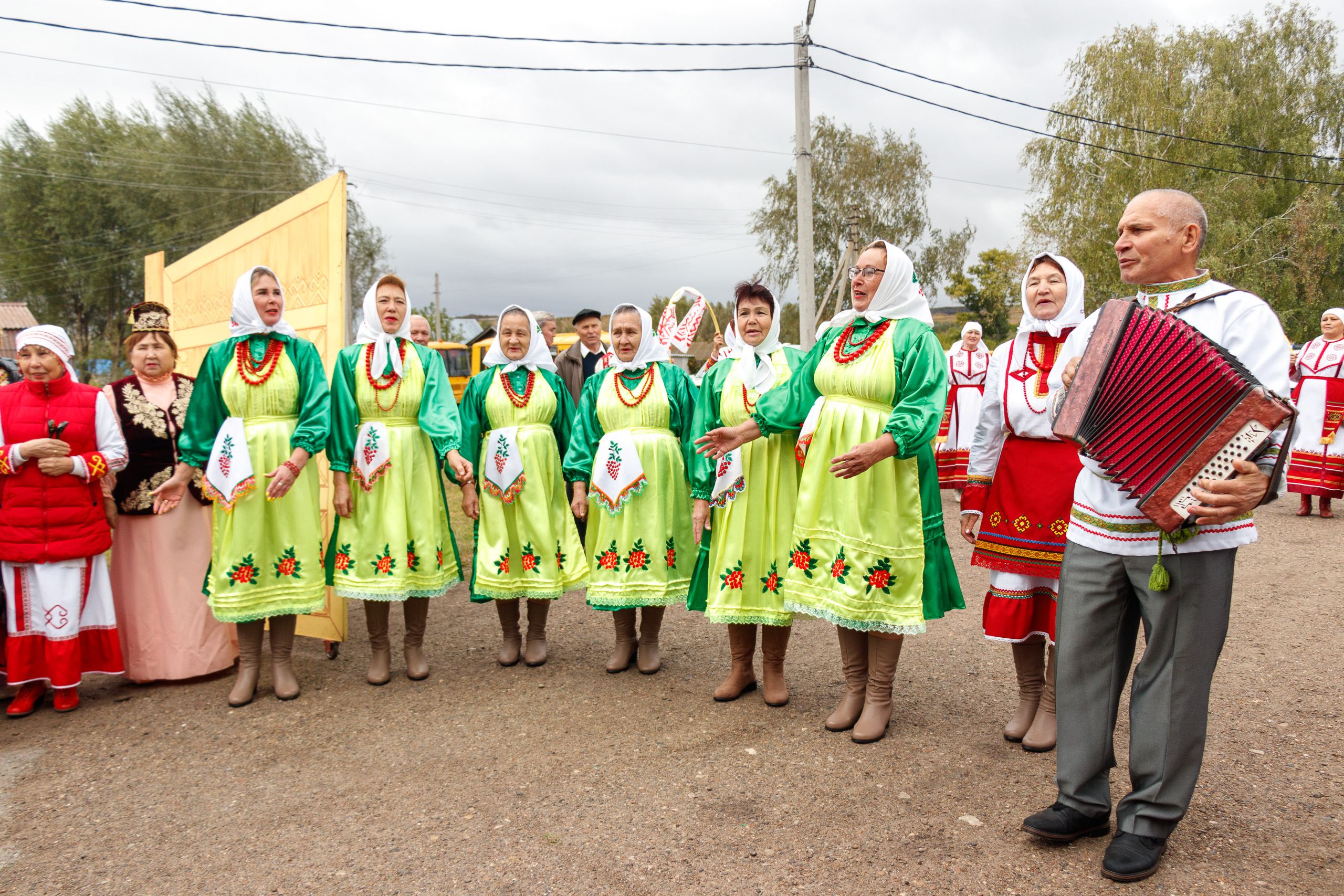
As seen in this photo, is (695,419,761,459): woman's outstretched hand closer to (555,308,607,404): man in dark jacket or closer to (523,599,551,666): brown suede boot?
(523,599,551,666): brown suede boot

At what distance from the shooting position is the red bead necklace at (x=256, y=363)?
4.27 m

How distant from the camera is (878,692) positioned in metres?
3.63

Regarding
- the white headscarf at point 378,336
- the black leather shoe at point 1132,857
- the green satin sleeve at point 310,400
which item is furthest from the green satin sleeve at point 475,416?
the black leather shoe at point 1132,857

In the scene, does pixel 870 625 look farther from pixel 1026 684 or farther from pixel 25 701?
pixel 25 701

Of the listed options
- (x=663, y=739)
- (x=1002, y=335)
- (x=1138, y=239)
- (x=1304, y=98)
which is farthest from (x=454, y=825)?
(x=1002, y=335)

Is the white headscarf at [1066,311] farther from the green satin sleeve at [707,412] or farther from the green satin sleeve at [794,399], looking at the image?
the green satin sleeve at [707,412]

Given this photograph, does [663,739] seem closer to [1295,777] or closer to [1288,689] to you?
[1295,777]

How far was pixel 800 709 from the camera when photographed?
4008mm

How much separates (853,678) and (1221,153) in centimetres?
2368

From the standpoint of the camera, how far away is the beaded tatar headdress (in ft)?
15.0

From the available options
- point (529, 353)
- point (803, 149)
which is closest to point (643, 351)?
point (529, 353)

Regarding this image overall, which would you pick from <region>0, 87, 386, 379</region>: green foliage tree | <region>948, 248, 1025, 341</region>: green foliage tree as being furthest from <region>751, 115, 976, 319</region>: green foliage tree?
<region>0, 87, 386, 379</region>: green foliage tree

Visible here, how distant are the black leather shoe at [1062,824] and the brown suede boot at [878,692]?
91 cm

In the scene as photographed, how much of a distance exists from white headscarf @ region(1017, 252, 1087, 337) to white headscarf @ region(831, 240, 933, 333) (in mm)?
407
